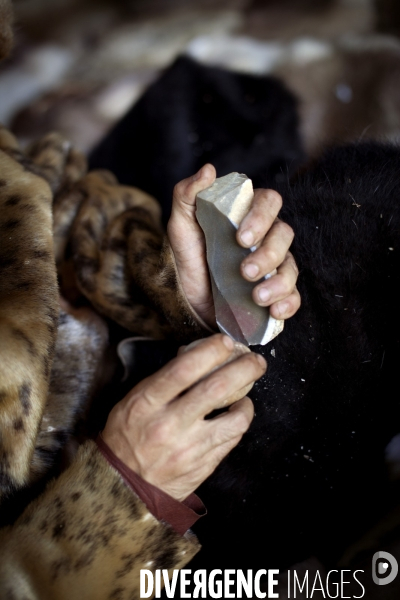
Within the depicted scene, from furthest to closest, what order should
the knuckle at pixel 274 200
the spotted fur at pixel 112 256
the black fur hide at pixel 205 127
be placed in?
the black fur hide at pixel 205 127 → the spotted fur at pixel 112 256 → the knuckle at pixel 274 200

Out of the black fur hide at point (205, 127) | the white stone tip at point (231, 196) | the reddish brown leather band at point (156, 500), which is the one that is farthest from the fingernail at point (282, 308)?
the black fur hide at point (205, 127)

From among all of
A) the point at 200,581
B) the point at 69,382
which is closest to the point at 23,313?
the point at 69,382

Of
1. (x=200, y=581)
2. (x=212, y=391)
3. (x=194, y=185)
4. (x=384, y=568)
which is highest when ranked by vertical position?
(x=194, y=185)

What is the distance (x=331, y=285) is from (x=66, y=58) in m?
1.33

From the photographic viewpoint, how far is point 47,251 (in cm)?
70

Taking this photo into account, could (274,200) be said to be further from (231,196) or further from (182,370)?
(182,370)

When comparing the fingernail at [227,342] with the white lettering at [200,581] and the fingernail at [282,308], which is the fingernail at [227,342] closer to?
the fingernail at [282,308]

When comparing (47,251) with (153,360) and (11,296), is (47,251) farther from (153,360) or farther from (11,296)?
(153,360)

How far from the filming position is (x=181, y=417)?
0.55 meters

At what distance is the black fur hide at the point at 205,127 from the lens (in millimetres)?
1307

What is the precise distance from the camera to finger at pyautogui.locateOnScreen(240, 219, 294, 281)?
60 centimetres

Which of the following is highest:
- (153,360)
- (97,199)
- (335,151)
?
(335,151)

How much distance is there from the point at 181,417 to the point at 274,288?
0.56 feet

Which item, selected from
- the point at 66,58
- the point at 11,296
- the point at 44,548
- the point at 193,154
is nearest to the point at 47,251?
the point at 11,296
